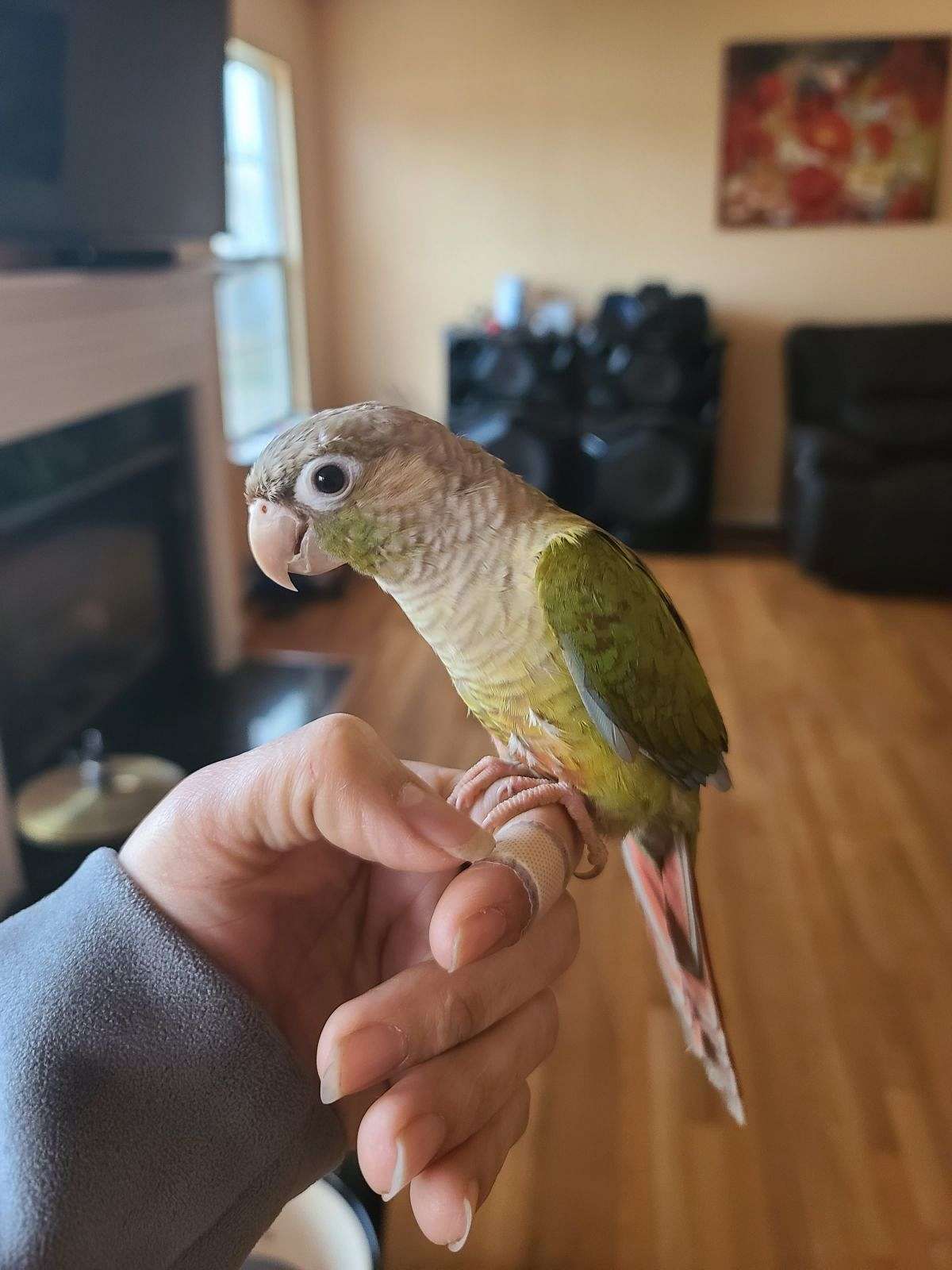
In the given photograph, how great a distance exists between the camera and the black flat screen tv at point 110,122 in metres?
1.77

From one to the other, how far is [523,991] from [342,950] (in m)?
0.22

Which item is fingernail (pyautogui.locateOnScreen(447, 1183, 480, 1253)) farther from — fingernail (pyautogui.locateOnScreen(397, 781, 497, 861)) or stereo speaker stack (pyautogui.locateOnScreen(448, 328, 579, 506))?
stereo speaker stack (pyautogui.locateOnScreen(448, 328, 579, 506))

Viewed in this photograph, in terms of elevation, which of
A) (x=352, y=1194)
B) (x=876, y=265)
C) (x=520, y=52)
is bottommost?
(x=352, y=1194)

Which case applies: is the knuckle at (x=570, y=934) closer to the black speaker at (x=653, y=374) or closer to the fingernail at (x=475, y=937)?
the fingernail at (x=475, y=937)

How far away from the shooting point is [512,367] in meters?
4.29

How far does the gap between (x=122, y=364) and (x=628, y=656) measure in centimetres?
215

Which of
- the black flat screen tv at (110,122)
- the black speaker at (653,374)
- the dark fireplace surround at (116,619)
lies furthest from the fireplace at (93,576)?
the black speaker at (653,374)

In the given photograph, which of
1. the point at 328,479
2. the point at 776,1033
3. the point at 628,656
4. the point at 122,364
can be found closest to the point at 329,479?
the point at 328,479

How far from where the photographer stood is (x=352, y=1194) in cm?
104

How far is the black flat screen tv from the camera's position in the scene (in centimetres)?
177

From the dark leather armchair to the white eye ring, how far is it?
11.5 ft

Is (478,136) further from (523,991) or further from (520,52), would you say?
(523,991)

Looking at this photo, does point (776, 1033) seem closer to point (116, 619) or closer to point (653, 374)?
point (116, 619)

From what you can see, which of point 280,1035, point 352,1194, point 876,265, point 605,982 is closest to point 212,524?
point 605,982
